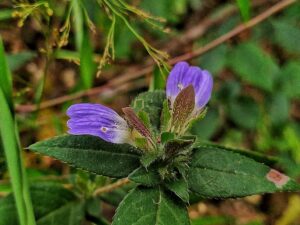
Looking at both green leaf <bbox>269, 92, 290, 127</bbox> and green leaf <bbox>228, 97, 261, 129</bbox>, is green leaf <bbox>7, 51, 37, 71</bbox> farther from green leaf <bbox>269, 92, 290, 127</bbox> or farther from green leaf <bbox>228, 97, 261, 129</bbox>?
green leaf <bbox>269, 92, 290, 127</bbox>

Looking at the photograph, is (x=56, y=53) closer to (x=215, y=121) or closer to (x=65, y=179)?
(x=65, y=179)

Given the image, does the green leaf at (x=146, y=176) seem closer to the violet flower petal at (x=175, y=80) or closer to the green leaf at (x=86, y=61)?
the violet flower petal at (x=175, y=80)

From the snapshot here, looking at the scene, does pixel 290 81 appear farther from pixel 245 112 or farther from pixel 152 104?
pixel 152 104

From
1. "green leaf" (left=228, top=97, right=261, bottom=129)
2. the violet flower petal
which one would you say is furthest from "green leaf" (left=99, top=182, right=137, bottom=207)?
"green leaf" (left=228, top=97, right=261, bottom=129)

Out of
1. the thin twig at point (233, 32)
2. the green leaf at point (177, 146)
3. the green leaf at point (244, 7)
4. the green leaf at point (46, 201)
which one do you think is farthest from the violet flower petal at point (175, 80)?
the thin twig at point (233, 32)

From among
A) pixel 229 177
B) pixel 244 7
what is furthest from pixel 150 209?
pixel 244 7

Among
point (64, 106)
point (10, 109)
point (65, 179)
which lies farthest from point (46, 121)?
point (10, 109)
